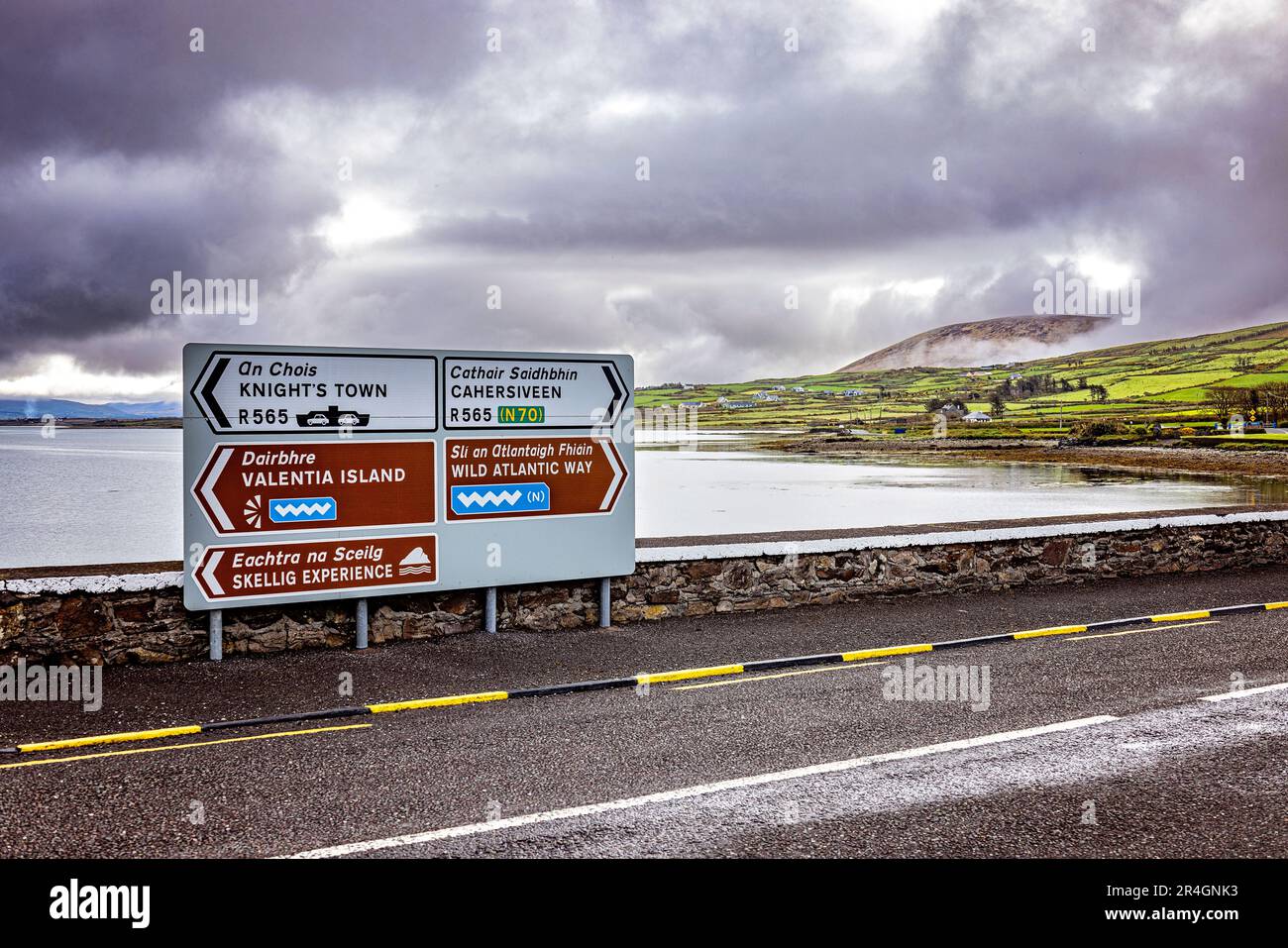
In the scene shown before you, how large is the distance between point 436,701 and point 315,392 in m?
3.08

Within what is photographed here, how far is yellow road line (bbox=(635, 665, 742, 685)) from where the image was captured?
7.82 metres

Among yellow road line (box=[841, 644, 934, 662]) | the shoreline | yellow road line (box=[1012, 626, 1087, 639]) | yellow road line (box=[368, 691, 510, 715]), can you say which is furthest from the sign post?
the shoreline

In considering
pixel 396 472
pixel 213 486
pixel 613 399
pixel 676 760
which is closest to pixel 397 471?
pixel 396 472

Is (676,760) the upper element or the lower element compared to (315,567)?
lower

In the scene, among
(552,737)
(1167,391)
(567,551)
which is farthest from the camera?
(1167,391)

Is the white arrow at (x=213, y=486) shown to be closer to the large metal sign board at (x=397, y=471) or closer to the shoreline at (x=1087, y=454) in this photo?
the large metal sign board at (x=397, y=471)

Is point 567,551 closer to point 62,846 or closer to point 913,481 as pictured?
point 62,846

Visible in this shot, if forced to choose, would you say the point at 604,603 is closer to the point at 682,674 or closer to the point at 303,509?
the point at 682,674

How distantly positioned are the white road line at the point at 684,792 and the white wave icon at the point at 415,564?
13.9 feet

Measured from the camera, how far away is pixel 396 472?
29.4ft

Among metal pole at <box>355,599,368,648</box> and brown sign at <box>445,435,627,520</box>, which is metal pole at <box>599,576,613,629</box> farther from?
metal pole at <box>355,599,368,648</box>
